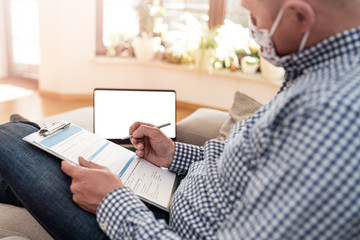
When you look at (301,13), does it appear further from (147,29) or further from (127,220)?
(147,29)

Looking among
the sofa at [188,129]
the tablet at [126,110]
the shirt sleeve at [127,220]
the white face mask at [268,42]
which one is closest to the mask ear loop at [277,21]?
the white face mask at [268,42]

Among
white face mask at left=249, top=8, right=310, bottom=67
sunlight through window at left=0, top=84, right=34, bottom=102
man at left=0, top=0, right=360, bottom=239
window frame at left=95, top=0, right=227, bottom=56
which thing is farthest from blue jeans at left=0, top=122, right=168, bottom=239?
window frame at left=95, top=0, right=227, bottom=56

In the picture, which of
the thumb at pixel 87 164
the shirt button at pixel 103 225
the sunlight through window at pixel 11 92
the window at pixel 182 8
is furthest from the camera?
the window at pixel 182 8

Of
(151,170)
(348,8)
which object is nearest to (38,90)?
(151,170)

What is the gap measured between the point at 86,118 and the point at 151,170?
744 mm

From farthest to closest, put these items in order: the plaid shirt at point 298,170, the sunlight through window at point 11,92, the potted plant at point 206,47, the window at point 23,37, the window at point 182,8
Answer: the window at point 23,37
the window at point 182,8
the sunlight through window at point 11,92
the potted plant at point 206,47
the plaid shirt at point 298,170

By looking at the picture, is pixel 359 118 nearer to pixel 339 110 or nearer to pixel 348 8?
pixel 339 110

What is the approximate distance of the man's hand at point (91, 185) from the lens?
726 millimetres

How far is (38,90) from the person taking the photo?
3902 mm

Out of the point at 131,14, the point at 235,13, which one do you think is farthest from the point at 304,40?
the point at 131,14

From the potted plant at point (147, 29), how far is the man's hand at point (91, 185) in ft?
10.4

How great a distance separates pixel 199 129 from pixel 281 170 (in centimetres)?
99

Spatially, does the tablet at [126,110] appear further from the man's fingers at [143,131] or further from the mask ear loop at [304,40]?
the mask ear loop at [304,40]

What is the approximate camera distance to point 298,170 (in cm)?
49
